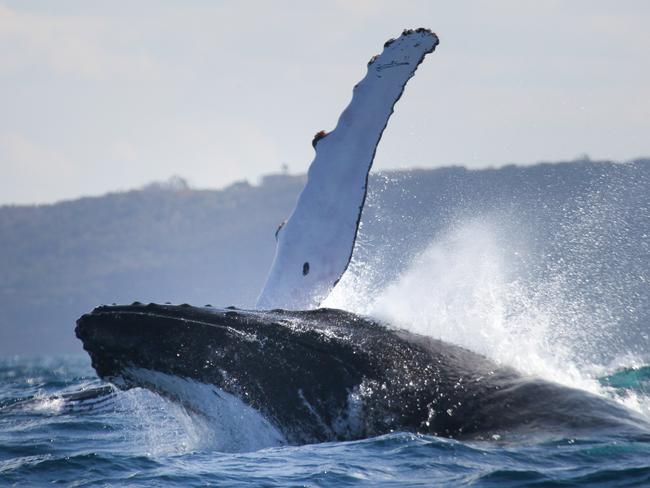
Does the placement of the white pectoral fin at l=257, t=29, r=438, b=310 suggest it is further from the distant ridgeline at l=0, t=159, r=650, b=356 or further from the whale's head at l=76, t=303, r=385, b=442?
the distant ridgeline at l=0, t=159, r=650, b=356

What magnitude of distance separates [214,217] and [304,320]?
16041 centimetres

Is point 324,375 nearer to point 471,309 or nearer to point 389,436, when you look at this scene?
point 389,436

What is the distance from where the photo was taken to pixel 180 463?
30.1 ft

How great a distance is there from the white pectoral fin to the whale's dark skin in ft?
5.55

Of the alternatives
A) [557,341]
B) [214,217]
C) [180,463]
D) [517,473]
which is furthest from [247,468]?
[214,217]

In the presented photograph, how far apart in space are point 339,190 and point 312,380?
2.46 metres

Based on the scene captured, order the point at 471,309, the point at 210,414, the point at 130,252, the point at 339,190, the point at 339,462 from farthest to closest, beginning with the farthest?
the point at 130,252, the point at 471,309, the point at 339,190, the point at 210,414, the point at 339,462

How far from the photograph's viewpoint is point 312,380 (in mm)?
8445

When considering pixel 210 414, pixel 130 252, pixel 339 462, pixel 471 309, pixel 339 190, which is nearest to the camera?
pixel 339 462

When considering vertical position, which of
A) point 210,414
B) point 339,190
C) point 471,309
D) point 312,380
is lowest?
point 210,414

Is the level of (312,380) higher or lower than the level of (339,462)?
higher

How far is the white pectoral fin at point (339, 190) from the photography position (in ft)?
34.0

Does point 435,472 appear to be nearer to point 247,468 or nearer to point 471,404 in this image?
point 471,404

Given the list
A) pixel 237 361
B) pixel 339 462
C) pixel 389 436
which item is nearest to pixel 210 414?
pixel 237 361
